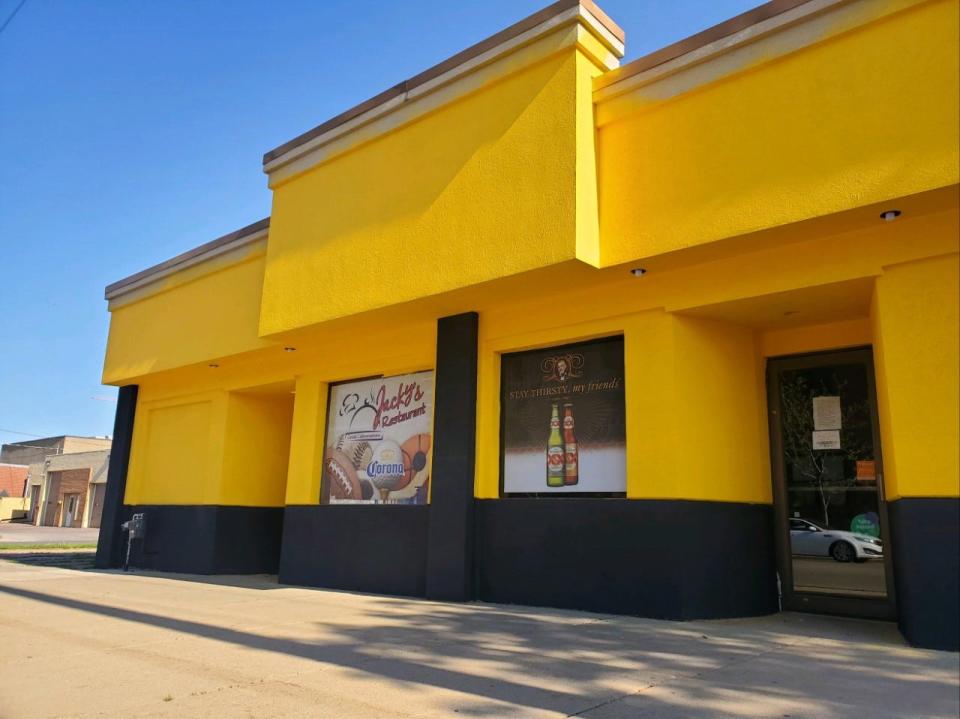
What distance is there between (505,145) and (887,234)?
14.1 ft

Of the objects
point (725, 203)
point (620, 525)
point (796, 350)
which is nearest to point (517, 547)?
point (620, 525)

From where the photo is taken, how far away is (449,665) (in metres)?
5.70

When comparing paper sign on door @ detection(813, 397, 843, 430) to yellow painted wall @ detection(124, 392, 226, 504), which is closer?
paper sign on door @ detection(813, 397, 843, 430)

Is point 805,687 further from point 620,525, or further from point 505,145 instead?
point 505,145

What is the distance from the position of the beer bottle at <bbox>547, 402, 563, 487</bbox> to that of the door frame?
8.63 ft

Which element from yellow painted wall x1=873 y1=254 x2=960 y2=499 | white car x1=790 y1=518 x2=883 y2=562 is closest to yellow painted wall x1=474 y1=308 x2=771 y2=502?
white car x1=790 y1=518 x2=883 y2=562

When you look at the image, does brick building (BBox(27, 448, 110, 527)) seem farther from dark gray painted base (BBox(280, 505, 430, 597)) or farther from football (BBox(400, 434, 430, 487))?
football (BBox(400, 434, 430, 487))

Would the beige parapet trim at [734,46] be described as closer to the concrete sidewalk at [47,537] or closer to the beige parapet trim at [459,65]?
the beige parapet trim at [459,65]

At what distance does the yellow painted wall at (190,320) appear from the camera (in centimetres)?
1298

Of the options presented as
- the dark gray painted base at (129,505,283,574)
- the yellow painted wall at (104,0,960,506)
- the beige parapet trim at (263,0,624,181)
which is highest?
the beige parapet trim at (263,0,624,181)

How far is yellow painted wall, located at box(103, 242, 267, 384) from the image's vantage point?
12984mm

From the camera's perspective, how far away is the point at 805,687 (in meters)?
5.01

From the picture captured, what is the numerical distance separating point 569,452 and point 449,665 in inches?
159

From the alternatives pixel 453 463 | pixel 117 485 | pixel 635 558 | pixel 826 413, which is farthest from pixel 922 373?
pixel 117 485
